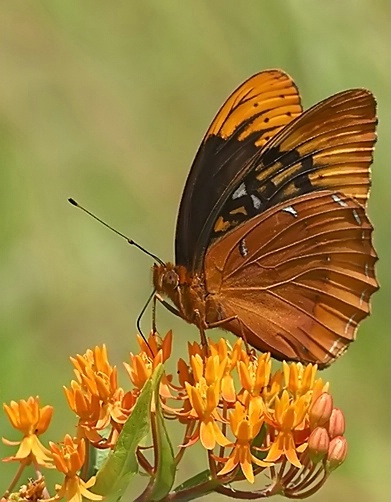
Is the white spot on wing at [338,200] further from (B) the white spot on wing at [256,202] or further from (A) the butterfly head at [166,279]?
(A) the butterfly head at [166,279]

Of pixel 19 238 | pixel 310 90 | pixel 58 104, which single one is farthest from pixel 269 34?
pixel 19 238

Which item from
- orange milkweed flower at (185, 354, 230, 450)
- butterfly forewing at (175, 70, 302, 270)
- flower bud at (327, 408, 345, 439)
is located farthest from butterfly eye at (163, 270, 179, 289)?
flower bud at (327, 408, 345, 439)

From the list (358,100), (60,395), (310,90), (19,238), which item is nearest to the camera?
(358,100)

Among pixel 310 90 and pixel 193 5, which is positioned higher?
pixel 193 5

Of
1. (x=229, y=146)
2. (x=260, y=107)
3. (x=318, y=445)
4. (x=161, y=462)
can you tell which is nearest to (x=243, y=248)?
(x=229, y=146)

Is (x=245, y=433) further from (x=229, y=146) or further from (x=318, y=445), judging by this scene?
(x=229, y=146)

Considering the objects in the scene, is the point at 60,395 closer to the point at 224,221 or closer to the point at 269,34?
the point at 224,221

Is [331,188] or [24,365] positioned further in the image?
[24,365]
